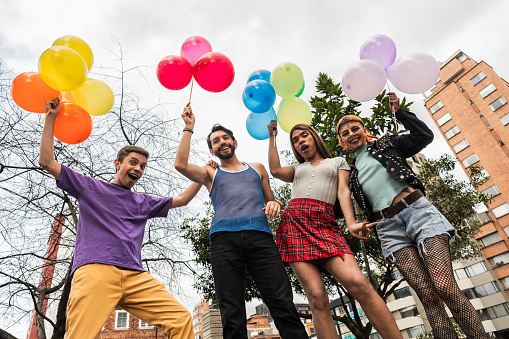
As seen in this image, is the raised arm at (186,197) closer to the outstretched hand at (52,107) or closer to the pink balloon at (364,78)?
the outstretched hand at (52,107)

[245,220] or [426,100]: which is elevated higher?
[426,100]

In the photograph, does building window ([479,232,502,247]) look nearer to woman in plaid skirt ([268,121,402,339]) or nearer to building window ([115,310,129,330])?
building window ([115,310,129,330])

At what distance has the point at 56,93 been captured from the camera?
291cm

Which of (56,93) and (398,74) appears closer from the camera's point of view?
(56,93)

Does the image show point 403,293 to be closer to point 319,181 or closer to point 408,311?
point 408,311

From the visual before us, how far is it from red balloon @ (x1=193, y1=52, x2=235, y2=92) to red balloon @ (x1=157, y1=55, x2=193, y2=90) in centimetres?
12

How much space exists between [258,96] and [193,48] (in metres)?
1.04

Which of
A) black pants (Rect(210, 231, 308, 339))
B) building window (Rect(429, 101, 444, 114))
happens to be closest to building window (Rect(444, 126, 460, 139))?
building window (Rect(429, 101, 444, 114))

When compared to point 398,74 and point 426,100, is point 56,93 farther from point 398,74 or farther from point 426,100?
point 426,100

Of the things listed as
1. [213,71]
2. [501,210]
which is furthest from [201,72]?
[501,210]

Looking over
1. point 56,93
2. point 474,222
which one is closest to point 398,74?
point 56,93

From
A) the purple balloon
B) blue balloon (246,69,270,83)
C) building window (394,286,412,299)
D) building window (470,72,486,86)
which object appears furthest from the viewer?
building window (394,286,412,299)

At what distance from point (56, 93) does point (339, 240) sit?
2924mm

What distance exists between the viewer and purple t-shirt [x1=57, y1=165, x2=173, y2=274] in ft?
6.97
